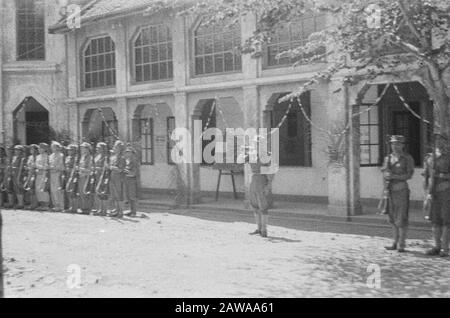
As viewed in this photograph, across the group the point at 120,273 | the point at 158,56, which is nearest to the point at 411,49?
the point at 120,273

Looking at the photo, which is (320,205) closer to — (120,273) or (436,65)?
(436,65)

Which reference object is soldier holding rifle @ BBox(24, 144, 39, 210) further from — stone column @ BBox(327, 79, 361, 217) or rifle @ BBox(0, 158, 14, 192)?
stone column @ BBox(327, 79, 361, 217)

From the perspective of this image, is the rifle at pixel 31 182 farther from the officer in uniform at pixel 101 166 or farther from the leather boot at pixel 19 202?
the officer in uniform at pixel 101 166

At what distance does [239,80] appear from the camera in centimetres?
1659

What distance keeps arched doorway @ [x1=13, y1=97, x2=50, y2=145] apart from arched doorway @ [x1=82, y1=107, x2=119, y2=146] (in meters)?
1.59

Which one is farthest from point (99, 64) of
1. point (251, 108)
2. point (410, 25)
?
point (410, 25)

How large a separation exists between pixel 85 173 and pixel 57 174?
1308mm

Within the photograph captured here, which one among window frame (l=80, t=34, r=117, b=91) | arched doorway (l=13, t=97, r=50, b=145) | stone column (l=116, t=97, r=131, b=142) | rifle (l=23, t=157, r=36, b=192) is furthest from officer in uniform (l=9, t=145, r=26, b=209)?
arched doorway (l=13, t=97, r=50, b=145)

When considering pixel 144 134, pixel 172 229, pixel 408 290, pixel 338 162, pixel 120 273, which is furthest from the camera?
pixel 144 134

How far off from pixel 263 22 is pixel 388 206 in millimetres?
3429

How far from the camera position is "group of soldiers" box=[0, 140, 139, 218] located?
1562 cm

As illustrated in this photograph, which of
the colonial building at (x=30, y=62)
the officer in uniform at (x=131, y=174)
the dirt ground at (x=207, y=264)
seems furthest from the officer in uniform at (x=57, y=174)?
the colonial building at (x=30, y=62)

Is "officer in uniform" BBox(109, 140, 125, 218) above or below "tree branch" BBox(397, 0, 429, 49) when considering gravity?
below

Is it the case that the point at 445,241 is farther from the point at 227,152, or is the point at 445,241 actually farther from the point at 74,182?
the point at 227,152
